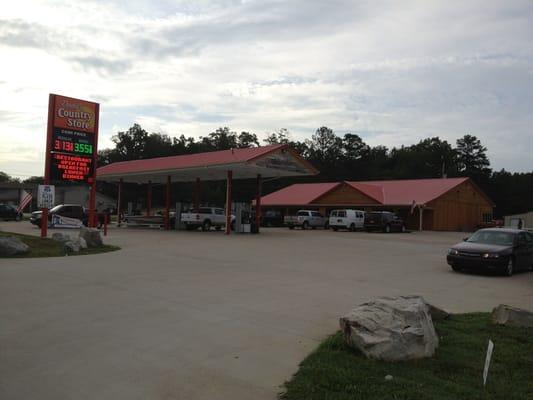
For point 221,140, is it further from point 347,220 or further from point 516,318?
point 516,318

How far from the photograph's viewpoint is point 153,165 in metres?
40.3

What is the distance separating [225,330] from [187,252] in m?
12.7

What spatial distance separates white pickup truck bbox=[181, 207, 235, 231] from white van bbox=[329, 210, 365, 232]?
34.7ft

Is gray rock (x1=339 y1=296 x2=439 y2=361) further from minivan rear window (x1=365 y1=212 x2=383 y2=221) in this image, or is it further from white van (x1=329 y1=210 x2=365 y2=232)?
Answer: white van (x1=329 y1=210 x2=365 y2=232)

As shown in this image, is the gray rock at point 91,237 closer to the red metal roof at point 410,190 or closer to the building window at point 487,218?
the red metal roof at point 410,190

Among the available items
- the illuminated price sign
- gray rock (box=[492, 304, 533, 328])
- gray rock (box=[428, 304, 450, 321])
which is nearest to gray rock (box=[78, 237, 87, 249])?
the illuminated price sign

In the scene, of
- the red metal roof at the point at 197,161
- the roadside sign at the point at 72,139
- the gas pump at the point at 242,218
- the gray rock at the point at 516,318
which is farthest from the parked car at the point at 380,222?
the gray rock at the point at 516,318

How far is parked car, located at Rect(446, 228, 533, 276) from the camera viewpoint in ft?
49.2

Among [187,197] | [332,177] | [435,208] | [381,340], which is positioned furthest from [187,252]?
[332,177]

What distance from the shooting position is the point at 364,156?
108250mm

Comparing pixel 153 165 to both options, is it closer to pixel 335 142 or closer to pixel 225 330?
pixel 225 330

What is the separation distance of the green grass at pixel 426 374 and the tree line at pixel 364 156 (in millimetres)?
84717

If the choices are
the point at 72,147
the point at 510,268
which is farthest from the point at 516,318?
the point at 72,147

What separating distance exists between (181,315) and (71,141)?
19.6m
